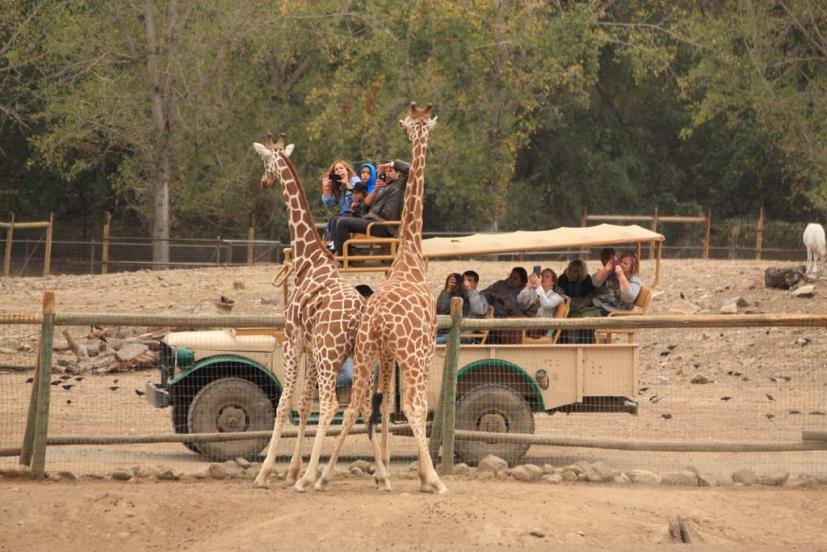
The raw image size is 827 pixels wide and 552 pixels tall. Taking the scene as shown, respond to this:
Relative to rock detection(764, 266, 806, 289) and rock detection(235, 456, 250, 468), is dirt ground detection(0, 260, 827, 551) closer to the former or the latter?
rock detection(235, 456, 250, 468)

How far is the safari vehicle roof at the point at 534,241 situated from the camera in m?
12.8

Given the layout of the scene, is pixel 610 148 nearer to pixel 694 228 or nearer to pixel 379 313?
pixel 694 228

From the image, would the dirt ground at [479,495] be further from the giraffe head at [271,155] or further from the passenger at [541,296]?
the giraffe head at [271,155]

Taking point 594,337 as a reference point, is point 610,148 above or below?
above

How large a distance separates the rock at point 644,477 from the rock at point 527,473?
780 millimetres

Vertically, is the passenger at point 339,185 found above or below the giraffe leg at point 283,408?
above

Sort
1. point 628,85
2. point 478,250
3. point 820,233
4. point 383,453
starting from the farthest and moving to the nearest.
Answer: point 628,85 < point 820,233 < point 478,250 < point 383,453

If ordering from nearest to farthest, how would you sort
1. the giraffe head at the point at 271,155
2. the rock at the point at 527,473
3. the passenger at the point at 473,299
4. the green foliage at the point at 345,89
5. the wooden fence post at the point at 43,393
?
the wooden fence post at the point at 43,393 < the rock at the point at 527,473 < the giraffe head at the point at 271,155 < the passenger at the point at 473,299 < the green foliage at the point at 345,89

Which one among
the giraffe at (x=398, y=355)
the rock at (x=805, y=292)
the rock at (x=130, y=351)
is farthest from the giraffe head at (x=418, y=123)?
the rock at (x=805, y=292)

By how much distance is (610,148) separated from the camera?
158 feet

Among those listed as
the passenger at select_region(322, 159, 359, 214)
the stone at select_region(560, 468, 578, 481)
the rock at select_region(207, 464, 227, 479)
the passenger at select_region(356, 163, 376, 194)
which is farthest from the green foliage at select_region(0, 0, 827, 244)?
the rock at select_region(207, 464, 227, 479)

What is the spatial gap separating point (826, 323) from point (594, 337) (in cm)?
230

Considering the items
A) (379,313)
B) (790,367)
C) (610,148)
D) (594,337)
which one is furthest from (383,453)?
(610,148)

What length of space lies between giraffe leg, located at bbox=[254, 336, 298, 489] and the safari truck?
4.70 ft
